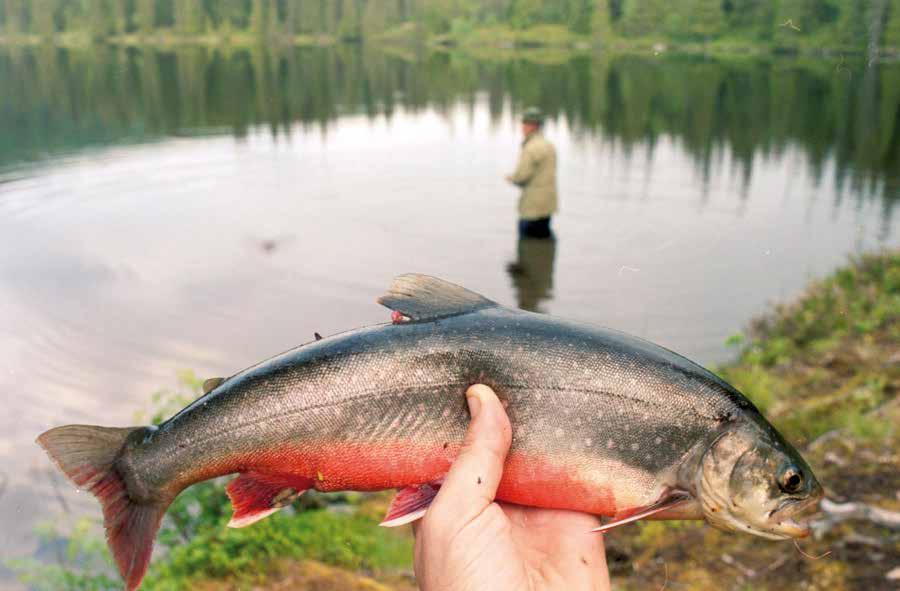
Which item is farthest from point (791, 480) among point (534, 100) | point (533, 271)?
point (534, 100)

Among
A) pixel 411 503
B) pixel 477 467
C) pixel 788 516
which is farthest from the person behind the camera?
pixel 411 503

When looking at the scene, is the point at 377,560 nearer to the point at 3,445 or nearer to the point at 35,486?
the point at 35,486

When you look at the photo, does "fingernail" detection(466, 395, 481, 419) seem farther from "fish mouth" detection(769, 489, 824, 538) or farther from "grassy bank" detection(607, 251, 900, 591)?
"grassy bank" detection(607, 251, 900, 591)

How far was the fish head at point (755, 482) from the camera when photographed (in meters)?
2.88

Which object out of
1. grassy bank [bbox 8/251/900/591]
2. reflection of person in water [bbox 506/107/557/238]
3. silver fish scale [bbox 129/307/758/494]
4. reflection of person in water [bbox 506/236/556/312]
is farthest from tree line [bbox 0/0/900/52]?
silver fish scale [bbox 129/307/758/494]

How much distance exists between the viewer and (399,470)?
301 cm

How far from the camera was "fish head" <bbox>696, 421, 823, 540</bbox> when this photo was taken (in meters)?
2.88

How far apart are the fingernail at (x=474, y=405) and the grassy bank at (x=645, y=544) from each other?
2.38 m

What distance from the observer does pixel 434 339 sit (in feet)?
9.73

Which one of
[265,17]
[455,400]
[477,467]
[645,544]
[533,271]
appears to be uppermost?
[265,17]

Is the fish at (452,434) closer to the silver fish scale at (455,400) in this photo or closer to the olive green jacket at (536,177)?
the silver fish scale at (455,400)

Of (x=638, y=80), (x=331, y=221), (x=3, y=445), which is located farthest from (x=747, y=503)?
(x=638, y=80)

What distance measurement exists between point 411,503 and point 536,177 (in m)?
13.5

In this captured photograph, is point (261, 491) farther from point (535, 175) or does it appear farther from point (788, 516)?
point (535, 175)
